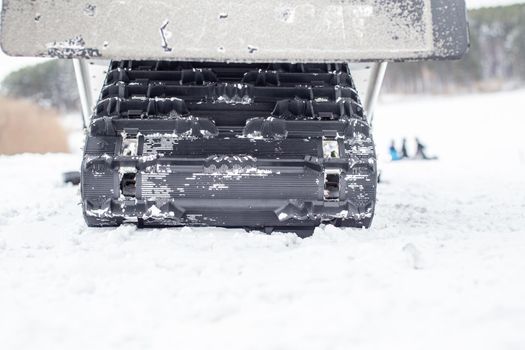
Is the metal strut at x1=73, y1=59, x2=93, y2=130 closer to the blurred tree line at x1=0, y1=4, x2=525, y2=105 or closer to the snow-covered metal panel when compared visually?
the snow-covered metal panel

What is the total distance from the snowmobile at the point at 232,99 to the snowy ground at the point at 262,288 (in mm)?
188

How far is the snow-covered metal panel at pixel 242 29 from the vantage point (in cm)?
254

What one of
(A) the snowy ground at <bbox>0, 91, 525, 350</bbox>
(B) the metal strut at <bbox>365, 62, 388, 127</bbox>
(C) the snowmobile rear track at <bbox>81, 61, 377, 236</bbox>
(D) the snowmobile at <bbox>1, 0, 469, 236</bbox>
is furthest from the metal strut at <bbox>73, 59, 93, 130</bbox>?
(B) the metal strut at <bbox>365, 62, 388, 127</bbox>

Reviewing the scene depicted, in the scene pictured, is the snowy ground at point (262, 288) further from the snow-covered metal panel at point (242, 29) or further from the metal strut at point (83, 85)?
the metal strut at point (83, 85)

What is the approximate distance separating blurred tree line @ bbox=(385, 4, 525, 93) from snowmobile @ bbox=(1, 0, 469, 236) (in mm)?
47687

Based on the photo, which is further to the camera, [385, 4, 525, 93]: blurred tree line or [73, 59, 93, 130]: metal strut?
[385, 4, 525, 93]: blurred tree line

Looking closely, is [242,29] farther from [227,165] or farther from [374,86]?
[374,86]

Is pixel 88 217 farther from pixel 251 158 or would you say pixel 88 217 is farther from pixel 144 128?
pixel 251 158

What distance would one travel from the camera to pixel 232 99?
326cm

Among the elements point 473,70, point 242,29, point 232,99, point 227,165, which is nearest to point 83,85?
point 232,99

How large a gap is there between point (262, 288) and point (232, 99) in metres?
1.51

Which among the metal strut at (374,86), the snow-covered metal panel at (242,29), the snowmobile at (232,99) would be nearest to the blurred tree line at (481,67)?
the metal strut at (374,86)

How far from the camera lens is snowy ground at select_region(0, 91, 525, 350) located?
5.32 feet

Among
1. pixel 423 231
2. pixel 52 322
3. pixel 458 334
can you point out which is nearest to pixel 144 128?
pixel 52 322
